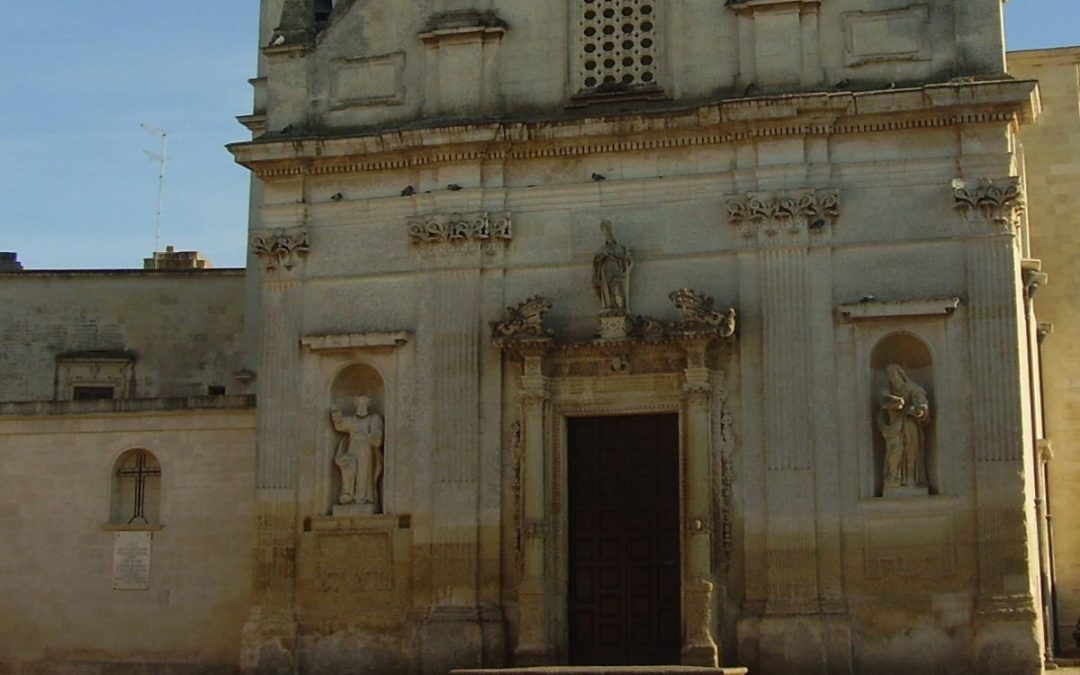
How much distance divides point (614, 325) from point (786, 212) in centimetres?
261

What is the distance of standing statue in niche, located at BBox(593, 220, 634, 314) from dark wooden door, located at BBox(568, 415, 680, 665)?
153cm

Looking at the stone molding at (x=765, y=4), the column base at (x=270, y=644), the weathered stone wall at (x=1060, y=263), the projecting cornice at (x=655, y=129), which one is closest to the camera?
the projecting cornice at (x=655, y=129)

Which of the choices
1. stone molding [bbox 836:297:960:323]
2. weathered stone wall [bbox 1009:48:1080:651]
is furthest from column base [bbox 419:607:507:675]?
weathered stone wall [bbox 1009:48:1080:651]

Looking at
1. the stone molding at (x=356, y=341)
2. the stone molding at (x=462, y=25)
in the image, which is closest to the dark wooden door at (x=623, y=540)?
the stone molding at (x=356, y=341)

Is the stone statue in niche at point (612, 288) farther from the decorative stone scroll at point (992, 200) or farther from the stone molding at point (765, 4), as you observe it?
the decorative stone scroll at point (992, 200)

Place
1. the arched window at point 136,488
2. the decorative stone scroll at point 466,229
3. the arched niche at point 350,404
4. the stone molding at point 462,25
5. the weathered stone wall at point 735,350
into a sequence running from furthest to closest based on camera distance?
1. the arched window at point 136,488
2. the stone molding at point 462,25
3. the arched niche at point 350,404
4. the decorative stone scroll at point 466,229
5. the weathered stone wall at point 735,350

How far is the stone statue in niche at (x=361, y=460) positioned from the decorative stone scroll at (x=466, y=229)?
2.41 m

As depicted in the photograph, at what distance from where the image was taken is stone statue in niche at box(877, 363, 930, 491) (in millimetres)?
20875

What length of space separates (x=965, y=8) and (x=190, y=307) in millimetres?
18232

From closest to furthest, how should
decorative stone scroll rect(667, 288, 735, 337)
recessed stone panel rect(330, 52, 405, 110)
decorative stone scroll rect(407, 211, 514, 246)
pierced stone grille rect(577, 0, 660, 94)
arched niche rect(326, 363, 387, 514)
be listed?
decorative stone scroll rect(667, 288, 735, 337)
decorative stone scroll rect(407, 211, 514, 246)
arched niche rect(326, 363, 387, 514)
pierced stone grille rect(577, 0, 660, 94)
recessed stone panel rect(330, 52, 405, 110)

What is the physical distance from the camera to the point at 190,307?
34469mm

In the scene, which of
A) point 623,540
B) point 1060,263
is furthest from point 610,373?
point 1060,263

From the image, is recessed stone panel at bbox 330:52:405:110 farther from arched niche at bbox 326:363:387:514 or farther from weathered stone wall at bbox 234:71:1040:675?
arched niche at bbox 326:363:387:514

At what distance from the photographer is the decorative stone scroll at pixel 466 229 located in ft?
74.5
